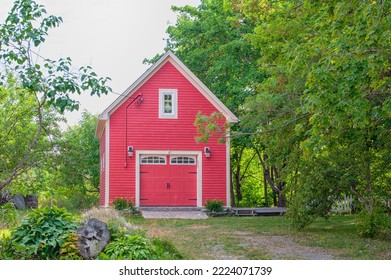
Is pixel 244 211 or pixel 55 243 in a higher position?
pixel 55 243

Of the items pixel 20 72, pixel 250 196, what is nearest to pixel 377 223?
pixel 20 72

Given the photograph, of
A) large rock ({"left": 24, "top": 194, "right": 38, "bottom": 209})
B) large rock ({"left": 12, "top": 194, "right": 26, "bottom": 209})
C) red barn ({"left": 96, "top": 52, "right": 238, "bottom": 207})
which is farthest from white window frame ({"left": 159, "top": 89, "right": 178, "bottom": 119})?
large rock ({"left": 24, "top": 194, "right": 38, "bottom": 209})

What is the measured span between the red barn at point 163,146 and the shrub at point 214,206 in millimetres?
533

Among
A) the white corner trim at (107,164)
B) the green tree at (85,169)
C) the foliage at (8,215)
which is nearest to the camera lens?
the foliage at (8,215)

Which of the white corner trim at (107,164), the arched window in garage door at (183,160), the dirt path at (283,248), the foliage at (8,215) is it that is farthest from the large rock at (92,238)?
the arched window in garage door at (183,160)

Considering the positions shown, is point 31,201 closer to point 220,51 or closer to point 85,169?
point 85,169

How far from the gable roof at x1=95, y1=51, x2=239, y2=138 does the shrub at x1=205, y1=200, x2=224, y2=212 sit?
3.29 m

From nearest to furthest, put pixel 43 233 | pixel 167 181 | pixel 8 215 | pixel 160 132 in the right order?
pixel 43 233
pixel 8 215
pixel 167 181
pixel 160 132

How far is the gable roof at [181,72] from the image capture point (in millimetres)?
23844

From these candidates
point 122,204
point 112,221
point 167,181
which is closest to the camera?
point 112,221

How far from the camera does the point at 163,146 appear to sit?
940 inches

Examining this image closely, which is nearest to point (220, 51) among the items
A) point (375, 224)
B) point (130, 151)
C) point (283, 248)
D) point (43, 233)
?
point (130, 151)

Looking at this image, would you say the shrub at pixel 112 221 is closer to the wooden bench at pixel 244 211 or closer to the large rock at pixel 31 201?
the wooden bench at pixel 244 211

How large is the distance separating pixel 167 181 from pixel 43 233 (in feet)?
48.9
